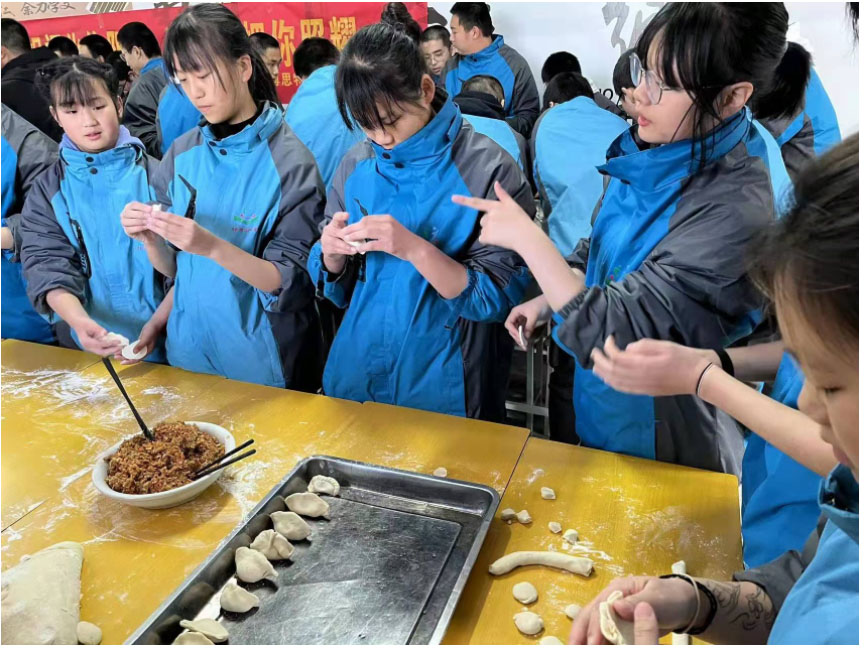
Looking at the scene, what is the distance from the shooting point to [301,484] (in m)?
1.42

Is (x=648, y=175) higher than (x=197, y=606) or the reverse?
higher

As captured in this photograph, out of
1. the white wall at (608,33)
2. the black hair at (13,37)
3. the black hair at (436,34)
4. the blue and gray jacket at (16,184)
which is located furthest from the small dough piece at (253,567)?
the black hair at (436,34)

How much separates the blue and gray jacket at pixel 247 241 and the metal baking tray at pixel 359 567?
2.58ft

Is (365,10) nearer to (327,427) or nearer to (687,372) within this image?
(327,427)

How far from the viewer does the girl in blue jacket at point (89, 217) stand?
Answer: 7.25 ft

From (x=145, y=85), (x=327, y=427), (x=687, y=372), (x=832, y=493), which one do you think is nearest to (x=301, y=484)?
(x=327, y=427)

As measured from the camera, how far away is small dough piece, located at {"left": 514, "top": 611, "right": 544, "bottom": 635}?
1063mm

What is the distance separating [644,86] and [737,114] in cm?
20

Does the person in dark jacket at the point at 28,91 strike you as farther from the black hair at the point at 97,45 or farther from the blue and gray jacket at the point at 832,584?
the blue and gray jacket at the point at 832,584

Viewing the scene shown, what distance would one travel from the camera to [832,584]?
0.77 meters

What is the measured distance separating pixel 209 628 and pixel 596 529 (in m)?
0.78

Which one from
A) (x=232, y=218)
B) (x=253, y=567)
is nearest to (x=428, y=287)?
(x=232, y=218)

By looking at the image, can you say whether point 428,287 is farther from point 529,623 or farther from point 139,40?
point 139,40

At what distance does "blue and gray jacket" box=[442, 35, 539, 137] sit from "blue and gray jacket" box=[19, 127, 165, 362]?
280 centimetres
